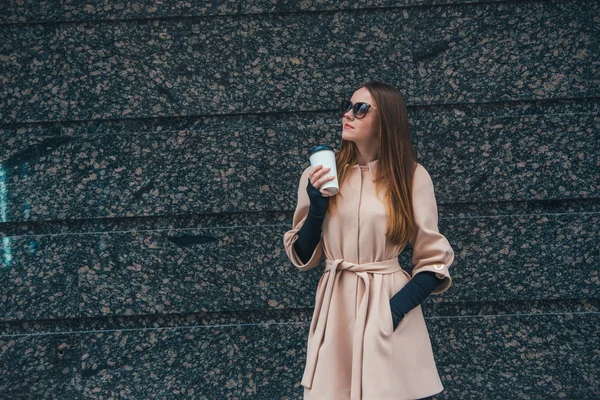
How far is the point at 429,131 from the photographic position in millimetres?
4055

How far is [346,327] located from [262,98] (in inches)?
74.7

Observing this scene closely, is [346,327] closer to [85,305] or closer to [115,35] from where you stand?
[85,305]

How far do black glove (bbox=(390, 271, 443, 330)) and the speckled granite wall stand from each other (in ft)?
4.71

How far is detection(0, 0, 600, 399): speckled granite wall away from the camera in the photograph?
4.07 metres

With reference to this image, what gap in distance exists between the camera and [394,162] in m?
2.79

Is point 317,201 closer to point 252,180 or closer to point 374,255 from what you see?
point 374,255

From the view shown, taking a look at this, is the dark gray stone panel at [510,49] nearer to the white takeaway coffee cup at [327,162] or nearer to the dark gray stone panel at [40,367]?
the white takeaway coffee cup at [327,162]

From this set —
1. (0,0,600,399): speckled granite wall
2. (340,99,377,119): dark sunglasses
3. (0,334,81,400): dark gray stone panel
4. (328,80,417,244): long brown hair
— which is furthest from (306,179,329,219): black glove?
(0,334,81,400): dark gray stone panel

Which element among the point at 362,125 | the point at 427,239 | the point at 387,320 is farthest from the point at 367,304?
the point at 362,125

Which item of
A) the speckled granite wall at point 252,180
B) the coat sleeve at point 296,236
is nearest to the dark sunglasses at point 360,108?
the coat sleeve at point 296,236

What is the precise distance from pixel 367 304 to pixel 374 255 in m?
0.24

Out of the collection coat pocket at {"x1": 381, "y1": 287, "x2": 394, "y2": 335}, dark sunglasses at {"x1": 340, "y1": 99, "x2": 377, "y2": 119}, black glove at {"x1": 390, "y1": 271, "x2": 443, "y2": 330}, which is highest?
dark sunglasses at {"x1": 340, "y1": 99, "x2": 377, "y2": 119}

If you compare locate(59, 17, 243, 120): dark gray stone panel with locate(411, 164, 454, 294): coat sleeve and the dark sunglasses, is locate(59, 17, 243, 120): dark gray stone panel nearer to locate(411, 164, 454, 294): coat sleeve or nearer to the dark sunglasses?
the dark sunglasses

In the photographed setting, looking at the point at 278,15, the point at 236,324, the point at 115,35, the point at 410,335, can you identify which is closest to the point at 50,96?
the point at 115,35
